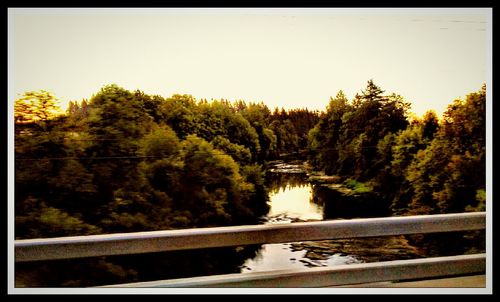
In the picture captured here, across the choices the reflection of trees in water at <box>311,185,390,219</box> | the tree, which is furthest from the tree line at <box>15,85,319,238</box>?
the reflection of trees in water at <box>311,185,390,219</box>

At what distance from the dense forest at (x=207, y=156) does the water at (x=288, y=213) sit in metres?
0.13

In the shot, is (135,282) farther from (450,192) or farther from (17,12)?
(450,192)

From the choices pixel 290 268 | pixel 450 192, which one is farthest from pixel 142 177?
pixel 450 192

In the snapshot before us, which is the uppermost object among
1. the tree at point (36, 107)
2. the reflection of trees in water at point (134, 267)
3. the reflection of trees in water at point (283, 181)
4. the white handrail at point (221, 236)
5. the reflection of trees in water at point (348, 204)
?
the tree at point (36, 107)

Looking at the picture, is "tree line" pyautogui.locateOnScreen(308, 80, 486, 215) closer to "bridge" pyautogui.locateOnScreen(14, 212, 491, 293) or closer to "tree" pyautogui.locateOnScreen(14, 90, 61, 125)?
"bridge" pyautogui.locateOnScreen(14, 212, 491, 293)

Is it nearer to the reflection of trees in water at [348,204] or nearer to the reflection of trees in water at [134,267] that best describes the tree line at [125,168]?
the reflection of trees in water at [134,267]

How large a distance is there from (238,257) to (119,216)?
1047 mm

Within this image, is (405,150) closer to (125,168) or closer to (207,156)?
(207,156)

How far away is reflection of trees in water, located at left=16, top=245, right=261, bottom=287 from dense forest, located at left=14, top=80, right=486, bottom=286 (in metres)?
0.05

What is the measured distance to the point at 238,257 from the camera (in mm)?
3494

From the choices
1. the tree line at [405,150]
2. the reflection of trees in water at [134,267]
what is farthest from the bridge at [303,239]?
the tree line at [405,150]

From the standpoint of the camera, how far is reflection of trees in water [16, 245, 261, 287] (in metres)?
3.41

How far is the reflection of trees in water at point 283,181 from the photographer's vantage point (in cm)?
395

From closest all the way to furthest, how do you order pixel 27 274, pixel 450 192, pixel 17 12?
1. pixel 27 274
2. pixel 17 12
3. pixel 450 192
